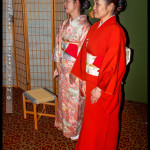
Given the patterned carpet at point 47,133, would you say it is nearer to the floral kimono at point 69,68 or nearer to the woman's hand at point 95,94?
the floral kimono at point 69,68

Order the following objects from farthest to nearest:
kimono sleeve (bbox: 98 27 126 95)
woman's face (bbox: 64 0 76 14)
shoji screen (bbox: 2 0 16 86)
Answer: shoji screen (bbox: 2 0 16 86), woman's face (bbox: 64 0 76 14), kimono sleeve (bbox: 98 27 126 95)

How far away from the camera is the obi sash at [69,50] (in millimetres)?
2171

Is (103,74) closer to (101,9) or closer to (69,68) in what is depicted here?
(101,9)

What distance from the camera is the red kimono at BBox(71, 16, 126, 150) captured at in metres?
1.54

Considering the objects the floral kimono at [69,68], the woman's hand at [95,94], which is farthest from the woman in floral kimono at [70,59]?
the woman's hand at [95,94]

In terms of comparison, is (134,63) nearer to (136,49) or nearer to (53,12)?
(136,49)

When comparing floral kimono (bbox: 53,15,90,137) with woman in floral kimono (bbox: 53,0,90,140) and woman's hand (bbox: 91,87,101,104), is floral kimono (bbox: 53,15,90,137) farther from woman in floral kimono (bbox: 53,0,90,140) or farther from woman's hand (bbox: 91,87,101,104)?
woman's hand (bbox: 91,87,101,104)

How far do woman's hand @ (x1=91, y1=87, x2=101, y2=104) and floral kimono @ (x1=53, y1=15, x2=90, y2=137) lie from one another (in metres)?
0.52

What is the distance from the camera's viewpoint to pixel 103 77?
1571 millimetres

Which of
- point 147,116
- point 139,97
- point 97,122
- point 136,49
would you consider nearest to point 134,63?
point 136,49

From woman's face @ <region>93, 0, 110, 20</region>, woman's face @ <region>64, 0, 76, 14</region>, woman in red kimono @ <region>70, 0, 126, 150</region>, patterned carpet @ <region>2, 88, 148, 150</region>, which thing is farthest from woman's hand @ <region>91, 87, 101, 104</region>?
woman's face @ <region>64, 0, 76, 14</region>

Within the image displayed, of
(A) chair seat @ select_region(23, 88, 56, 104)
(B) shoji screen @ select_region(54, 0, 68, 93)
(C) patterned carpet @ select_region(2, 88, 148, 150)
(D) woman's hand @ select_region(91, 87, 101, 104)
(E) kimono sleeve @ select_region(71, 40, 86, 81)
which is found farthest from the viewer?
(B) shoji screen @ select_region(54, 0, 68, 93)

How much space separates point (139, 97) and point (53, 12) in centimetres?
206

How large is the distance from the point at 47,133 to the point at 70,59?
1.05m
